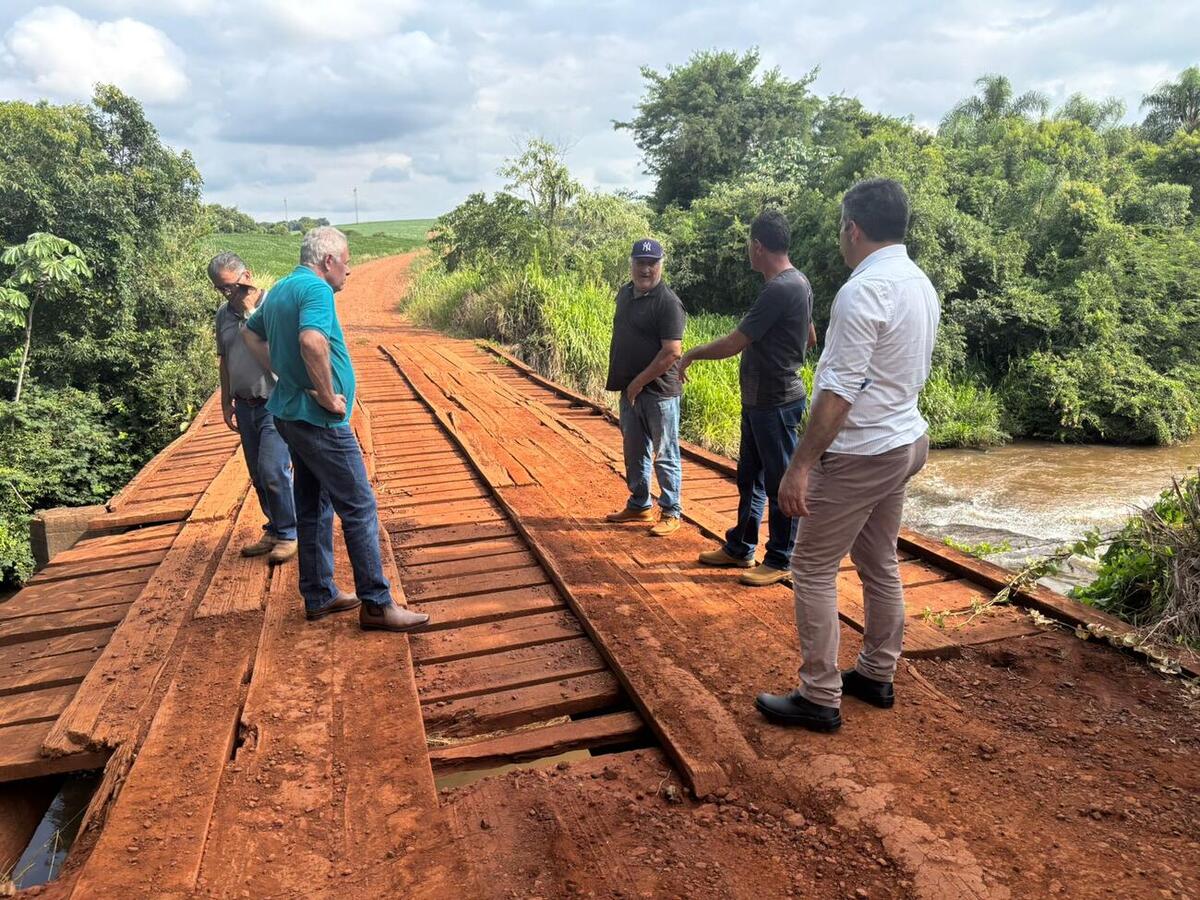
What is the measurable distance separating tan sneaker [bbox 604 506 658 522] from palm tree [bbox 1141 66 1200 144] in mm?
36715

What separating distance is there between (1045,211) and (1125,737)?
17.4 meters

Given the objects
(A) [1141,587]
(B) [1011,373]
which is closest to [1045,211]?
(B) [1011,373]

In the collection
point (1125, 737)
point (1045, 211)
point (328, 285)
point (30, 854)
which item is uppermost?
point (1045, 211)

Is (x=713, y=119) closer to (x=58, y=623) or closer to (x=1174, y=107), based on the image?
(x=1174, y=107)

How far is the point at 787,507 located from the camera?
2508 mm

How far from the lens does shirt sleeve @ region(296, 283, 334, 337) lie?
306cm

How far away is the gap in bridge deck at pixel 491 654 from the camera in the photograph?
8.64 feet

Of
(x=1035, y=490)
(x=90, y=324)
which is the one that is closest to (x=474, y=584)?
(x=1035, y=490)

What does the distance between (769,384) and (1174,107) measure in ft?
127

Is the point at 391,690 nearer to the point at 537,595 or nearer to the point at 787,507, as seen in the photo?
the point at 537,595

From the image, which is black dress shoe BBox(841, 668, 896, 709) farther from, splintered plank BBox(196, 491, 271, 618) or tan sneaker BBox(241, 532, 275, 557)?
tan sneaker BBox(241, 532, 275, 557)

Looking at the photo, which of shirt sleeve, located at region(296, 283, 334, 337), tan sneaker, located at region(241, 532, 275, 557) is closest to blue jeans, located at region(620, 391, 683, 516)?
shirt sleeve, located at region(296, 283, 334, 337)

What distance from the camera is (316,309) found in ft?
10.1

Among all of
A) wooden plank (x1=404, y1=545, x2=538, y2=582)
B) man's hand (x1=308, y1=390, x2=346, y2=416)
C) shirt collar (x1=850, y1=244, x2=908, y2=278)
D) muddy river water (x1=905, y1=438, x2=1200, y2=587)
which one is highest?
shirt collar (x1=850, y1=244, x2=908, y2=278)
